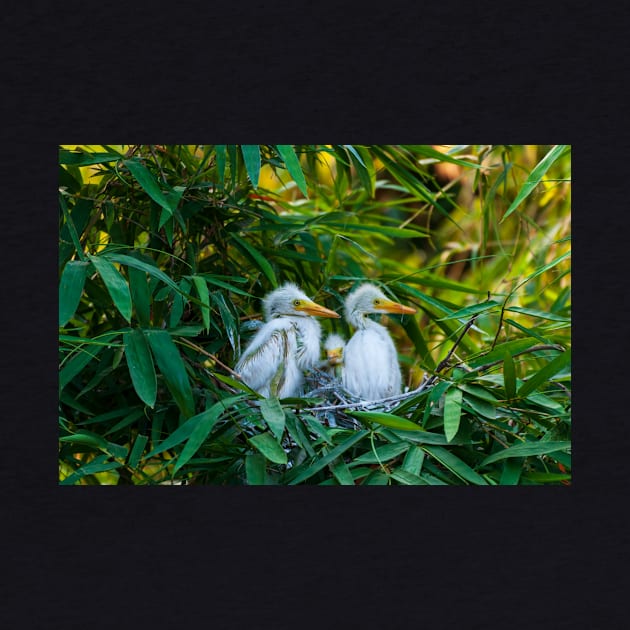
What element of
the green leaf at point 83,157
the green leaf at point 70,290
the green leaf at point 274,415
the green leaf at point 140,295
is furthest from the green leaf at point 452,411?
the green leaf at point 83,157

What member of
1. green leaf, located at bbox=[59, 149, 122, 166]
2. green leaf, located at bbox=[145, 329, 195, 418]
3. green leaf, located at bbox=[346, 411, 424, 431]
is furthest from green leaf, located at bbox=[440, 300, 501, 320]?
green leaf, located at bbox=[59, 149, 122, 166]

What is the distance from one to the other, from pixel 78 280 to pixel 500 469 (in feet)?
3.07

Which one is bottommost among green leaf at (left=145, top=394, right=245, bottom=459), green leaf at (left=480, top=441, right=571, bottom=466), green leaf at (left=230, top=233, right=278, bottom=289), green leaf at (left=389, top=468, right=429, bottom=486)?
green leaf at (left=389, top=468, right=429, bottom=486)

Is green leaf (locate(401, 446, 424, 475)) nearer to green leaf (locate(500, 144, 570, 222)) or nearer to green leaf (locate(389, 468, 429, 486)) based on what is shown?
green leaf (locate(389, 468, 429, 486))

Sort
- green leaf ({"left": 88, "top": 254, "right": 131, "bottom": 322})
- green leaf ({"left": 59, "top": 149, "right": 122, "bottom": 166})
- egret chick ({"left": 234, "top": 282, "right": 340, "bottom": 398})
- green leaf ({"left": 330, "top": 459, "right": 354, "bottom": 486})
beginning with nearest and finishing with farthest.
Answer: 1. green leaf ({"left": 88, "top": 254, "right": 131, "bottom": 322})
2. green leaf ({"left": 330, "top": 459, "right": 354, "bottom": 486})
3. green leaf ({"left": 59, "top": 149, "right": 122, "bottom": 166})
4. egret chick ({"left": 234, "top": 282, "right": 340, "bottom": 398})

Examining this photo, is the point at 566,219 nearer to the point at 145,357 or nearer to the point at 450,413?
the point at 450,413

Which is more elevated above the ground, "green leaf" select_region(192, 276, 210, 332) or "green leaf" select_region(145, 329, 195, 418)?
"green leaf" select_region(192, 276, 210, 332)

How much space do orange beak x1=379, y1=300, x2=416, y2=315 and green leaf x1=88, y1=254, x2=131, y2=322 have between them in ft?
3.08

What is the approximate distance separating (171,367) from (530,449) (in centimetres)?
73

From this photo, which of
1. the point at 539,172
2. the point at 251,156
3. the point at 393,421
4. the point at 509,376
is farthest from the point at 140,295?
the point at 539,172

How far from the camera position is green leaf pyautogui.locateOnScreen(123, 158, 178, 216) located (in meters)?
1.71

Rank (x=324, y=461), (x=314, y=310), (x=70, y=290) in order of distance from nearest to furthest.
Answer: (x=70, y=290), (x=324, y=461), (x=314, y=310)

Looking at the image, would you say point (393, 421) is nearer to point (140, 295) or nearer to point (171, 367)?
point (171, 367)

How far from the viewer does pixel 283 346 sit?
2072 millimetres
